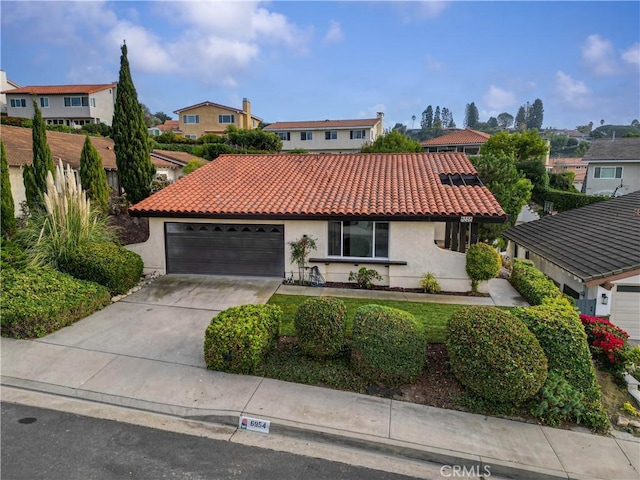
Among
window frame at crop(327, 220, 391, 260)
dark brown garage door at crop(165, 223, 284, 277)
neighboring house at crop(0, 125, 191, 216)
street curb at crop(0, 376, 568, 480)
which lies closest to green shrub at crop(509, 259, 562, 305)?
window frame at crop(327, 220, 391, 260)

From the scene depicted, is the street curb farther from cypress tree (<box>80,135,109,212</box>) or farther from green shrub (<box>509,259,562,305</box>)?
cypress tree (<box>80,135,109,212</box>)

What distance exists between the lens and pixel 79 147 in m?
23.6

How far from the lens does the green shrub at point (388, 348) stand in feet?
21.5

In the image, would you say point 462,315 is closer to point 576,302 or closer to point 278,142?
point 576,302

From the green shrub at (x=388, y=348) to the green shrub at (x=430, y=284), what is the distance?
5173 millimetres

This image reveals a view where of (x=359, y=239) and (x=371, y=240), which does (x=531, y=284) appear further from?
(x=359, y=239)

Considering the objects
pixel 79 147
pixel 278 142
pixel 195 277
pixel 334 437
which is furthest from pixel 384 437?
pixel 278 142

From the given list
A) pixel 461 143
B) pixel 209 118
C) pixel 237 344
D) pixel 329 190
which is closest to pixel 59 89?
pixel 209 118

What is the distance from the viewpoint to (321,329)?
22.8 ft

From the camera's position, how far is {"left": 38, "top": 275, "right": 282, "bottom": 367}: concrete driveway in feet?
25.7

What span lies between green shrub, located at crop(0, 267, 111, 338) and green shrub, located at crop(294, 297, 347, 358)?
5.33 m

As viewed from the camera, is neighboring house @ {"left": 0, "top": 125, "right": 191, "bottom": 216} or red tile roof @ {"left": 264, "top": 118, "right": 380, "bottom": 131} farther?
red tile roof @ {"left": 264, "top": 118, "right": 380, "bottom": 131}

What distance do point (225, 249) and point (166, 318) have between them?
3.90 m

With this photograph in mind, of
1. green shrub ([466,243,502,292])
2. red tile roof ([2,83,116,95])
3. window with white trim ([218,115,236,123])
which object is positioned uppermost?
red tile roof ([2,83,116,95])
